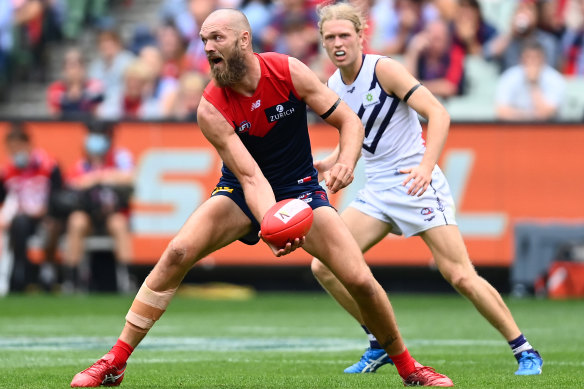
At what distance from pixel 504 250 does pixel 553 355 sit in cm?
602

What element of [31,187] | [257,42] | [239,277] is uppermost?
[257,42]

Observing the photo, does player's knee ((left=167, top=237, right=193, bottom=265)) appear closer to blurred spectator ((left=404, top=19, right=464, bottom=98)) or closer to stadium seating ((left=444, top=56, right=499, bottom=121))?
stadium seating ((left=444, top=56, right=499, bottom=121))

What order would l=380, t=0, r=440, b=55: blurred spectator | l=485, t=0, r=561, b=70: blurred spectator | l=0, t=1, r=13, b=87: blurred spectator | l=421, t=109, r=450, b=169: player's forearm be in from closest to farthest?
l=421, t=109, r=450, b=169: player's forearm
l=485, t=0, r=561, b=70: blurred spectator
l=380, t=0, r=440, b=55: blurred spectator
l=0, t=1, r=13, b=87: blurred spectator

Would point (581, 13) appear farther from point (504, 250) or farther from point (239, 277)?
point (239, 277)

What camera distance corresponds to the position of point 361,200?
7.89 meters

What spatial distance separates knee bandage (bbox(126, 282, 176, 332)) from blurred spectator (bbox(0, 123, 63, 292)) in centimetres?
912

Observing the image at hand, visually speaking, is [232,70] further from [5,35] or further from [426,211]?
[5,35]

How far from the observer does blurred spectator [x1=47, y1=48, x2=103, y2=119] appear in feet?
55.5

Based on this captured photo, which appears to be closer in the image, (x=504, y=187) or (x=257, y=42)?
(x=504, y=187)

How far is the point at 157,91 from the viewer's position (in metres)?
16.7

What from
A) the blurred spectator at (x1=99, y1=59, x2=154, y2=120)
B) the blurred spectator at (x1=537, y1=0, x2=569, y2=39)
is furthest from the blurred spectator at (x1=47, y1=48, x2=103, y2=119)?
the blurred spectator at (x1=537, y1=0, x2=569, y2=39)

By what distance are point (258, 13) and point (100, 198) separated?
4090mm

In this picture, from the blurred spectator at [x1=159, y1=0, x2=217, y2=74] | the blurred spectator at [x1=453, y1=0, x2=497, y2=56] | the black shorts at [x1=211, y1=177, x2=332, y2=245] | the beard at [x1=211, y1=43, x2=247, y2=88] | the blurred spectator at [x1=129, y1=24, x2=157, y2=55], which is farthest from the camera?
the blurred spectator at [x1=129, y1=24, x2=157, y2=55]

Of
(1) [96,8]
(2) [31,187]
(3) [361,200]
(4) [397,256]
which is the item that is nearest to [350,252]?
(3) [361,200]
